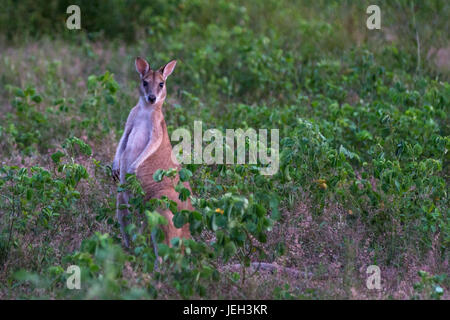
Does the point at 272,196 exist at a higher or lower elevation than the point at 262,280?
higher

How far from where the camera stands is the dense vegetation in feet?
14.3

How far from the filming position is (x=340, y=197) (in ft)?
18.3

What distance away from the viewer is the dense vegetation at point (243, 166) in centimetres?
437

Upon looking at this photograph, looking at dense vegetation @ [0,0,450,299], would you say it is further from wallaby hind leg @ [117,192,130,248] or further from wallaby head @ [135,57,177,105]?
wallaby head @ [135,57,177,105]

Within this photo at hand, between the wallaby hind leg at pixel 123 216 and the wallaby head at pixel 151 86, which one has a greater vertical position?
the wallaby head at pixel 151 86

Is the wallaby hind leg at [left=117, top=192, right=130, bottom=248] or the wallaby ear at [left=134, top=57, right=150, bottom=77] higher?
the wallaby ear at [left=134, top=57, right=150, bottom=77]

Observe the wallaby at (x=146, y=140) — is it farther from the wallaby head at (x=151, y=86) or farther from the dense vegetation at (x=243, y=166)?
the dense vegetation at (x=243, y=166)

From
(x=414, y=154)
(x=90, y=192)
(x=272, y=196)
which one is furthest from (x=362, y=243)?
(x=90, y=192)

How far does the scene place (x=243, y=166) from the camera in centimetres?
503

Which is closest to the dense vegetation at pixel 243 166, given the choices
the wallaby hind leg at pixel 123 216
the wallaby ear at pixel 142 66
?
the wallaby hind leg at pixel 123 216

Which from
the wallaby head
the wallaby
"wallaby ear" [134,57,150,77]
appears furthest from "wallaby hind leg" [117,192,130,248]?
"wallaby ear" [134,57,150,77]
